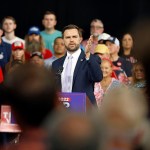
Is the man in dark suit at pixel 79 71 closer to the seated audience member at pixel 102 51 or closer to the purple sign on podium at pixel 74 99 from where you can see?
the purple sign on podium at pixel 74 99

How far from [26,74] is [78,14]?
436 inches

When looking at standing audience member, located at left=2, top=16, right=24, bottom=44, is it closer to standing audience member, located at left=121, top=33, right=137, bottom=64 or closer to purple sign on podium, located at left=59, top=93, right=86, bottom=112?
standing audience member, located at left=121, top=33, right=137, bottom=64

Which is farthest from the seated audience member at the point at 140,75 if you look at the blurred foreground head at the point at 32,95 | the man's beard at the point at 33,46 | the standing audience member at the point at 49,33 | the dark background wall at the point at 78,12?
the dark background wall at the point at 78,12

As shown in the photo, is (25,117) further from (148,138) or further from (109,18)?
(109,18)

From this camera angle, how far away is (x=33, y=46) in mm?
11578

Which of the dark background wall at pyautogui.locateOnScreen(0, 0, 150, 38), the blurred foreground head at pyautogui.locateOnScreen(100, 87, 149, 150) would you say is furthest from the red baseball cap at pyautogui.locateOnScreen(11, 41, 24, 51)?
the blurred foreground head at pyautogui.locateOnScreen(100, 87, 149, 150)

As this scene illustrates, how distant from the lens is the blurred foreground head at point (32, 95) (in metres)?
3.52

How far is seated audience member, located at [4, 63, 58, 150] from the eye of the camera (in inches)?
138

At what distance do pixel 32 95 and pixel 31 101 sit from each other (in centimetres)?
3

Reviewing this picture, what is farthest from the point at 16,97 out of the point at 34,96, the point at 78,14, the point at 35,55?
the point at 78,14

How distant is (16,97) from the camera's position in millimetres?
3559

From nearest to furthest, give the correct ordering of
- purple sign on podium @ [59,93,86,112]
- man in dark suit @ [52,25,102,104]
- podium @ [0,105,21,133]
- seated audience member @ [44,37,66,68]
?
1. podium @ [0,105,21,133]
2. purple sign on podium @ [59,93,86,112]
3. man in dark suit @ [52,25,102,104]
4. seated audience member @ [44,37,66,68]

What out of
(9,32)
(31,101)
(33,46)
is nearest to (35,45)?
(33,46)

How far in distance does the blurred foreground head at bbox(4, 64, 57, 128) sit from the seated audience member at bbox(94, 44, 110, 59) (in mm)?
7232
